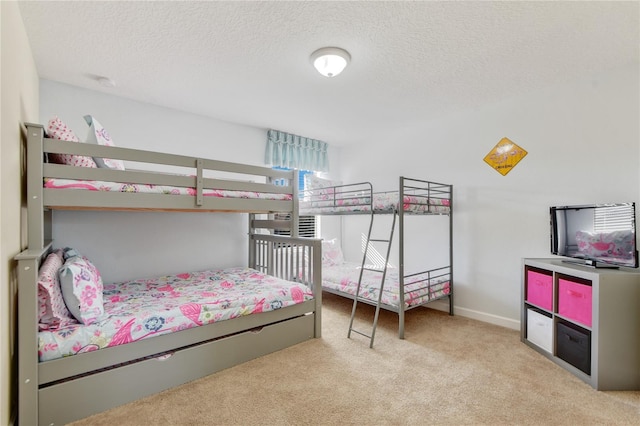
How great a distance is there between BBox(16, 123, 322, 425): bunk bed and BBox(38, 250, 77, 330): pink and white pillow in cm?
4

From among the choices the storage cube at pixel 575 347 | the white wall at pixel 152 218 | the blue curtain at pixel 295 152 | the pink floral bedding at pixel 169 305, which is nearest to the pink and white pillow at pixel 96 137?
the white wall at pixel 152 218

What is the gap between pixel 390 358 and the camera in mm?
2396

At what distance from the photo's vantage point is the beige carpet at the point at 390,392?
5.50ft

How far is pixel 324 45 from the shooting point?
2.08 meters

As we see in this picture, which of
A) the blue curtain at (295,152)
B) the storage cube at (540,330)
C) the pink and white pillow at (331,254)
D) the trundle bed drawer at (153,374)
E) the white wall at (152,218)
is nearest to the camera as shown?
the trundle bed drawer at (153,374)

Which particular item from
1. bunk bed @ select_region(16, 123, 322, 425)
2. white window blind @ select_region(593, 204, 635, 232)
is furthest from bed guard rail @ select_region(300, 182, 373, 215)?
white window blind @ select_region(593, 204, 635, 232)

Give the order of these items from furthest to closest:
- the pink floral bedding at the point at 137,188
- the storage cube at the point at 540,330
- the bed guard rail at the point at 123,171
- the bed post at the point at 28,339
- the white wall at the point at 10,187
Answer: the storage cube at the point at 540,330, the pink floral bedding at the point at 137,188, the bed guard rail at the point at 123,171, the bed post at the point at 28,339, the white wall at the point at 10,187

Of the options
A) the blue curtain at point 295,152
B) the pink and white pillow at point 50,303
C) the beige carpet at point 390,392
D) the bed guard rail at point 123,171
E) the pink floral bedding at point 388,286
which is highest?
the blue curtain at point 295,152

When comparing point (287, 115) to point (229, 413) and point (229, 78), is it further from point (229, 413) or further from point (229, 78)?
point (229, 413)

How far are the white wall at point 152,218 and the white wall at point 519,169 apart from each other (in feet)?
7.68

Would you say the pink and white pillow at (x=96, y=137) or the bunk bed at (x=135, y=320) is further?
the pink and white pillow at (x=96, y=137)

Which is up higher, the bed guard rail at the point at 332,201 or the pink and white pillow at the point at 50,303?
the bed guard rail at the point at 332,201

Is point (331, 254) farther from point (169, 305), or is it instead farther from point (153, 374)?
point (153, 374)

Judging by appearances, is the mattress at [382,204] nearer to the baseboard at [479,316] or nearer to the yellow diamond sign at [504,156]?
the yellow diamond sign at [504,156]
